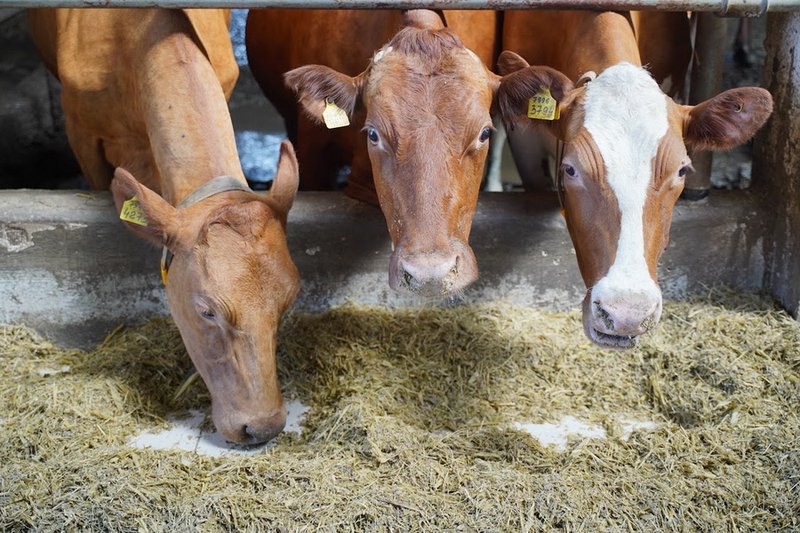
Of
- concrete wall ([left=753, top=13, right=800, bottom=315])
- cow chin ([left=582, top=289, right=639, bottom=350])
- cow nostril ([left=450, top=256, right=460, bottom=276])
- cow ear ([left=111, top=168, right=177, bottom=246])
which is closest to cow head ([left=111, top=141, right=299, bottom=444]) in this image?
cow ear ([left=111, top=168, right=177, bottom=246])

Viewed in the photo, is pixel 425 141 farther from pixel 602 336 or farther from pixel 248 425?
pixel 248 425

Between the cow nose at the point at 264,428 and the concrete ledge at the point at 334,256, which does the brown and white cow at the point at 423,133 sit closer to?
the cow nose at the point at 264,428

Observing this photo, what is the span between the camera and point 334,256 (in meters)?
4.36

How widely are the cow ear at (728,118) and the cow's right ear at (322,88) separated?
1434 millimetres

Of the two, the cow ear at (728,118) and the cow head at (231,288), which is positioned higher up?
the cow ear at (728,118)

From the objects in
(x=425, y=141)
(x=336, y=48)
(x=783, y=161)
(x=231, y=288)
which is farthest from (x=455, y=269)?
(x=783, y=161)

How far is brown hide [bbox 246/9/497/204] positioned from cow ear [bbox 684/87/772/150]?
144cm

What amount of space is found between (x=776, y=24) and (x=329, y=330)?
281 centimetres

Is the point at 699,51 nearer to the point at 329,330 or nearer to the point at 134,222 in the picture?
the point at 329,330

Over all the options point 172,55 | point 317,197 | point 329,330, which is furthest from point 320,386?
point 172,55

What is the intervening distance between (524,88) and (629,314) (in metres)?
1.09

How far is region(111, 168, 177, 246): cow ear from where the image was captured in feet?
10.4

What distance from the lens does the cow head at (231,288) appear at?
3.20 metres

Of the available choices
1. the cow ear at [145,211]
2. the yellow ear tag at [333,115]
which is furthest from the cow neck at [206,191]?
the yellow ear tag at [333,115]
